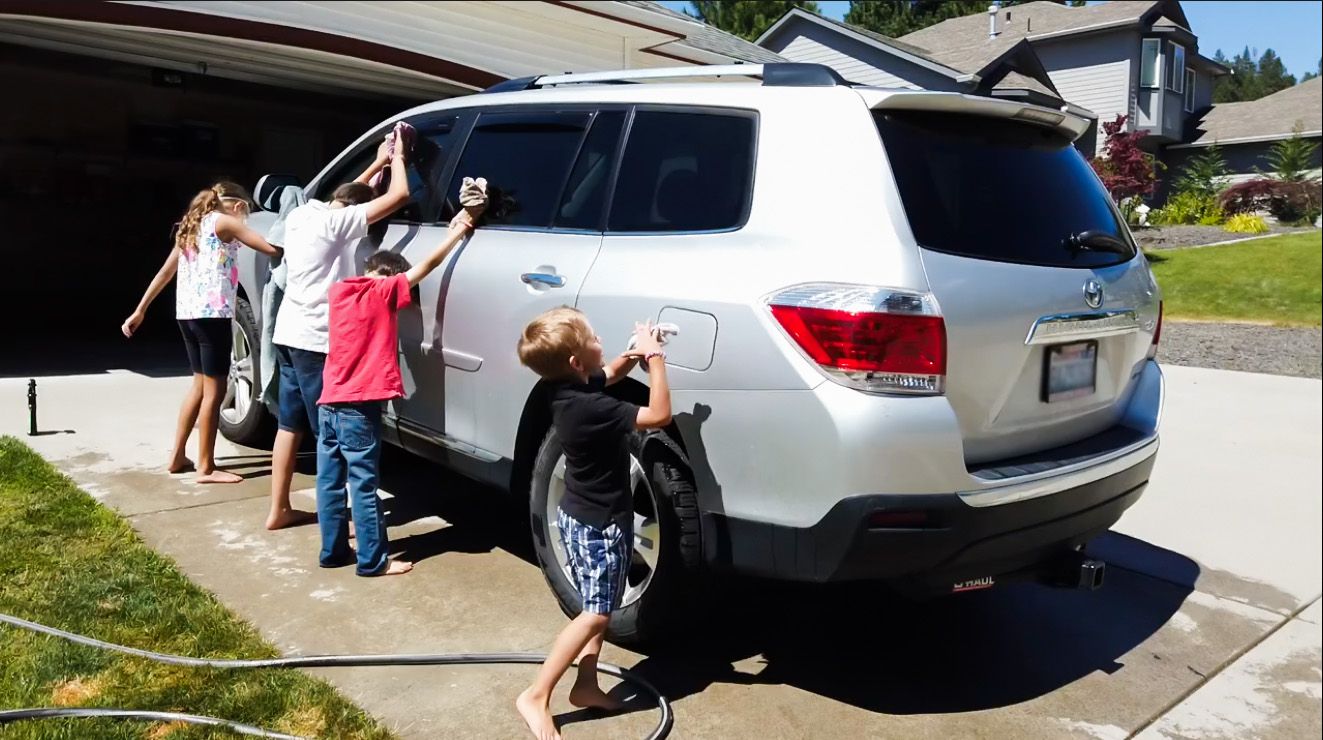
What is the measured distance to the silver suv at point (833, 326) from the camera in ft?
9.84

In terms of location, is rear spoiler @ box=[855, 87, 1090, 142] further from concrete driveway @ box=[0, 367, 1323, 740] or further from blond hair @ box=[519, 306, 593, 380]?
concrete driveway @ box=[0, 367, 1323, 740]

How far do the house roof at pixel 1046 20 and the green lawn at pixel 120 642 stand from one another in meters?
4.07

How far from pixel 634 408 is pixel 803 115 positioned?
3.67ft

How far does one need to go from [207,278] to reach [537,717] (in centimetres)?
346

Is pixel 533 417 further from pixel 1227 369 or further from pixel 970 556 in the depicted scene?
pixel 1227 369

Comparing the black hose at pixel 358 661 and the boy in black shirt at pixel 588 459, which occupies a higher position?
the boy in black shirt at pixel 588 459

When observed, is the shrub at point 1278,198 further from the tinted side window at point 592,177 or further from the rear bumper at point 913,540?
the tinted side window at point 592,177

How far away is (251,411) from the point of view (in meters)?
6.15

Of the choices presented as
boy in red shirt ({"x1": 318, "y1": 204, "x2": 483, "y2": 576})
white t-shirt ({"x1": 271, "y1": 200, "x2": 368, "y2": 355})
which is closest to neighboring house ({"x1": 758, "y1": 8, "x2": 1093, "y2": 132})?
boy in red shirt ({"x1": 318, "y1": 204, "x2": 483, "y2": 576})

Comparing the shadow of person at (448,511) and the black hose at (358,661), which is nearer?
the black hose at (358,661)

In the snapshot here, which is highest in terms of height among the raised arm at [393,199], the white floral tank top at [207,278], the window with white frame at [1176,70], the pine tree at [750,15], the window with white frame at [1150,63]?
the pine tree at [750,15]

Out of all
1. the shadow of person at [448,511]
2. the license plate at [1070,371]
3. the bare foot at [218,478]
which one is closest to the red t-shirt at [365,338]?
the shadow of person at [448,511]

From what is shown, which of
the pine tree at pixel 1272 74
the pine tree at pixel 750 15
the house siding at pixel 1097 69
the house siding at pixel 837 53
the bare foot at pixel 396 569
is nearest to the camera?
the pine tree at pixel 1272 74

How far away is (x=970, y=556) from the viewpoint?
3.11 meters
